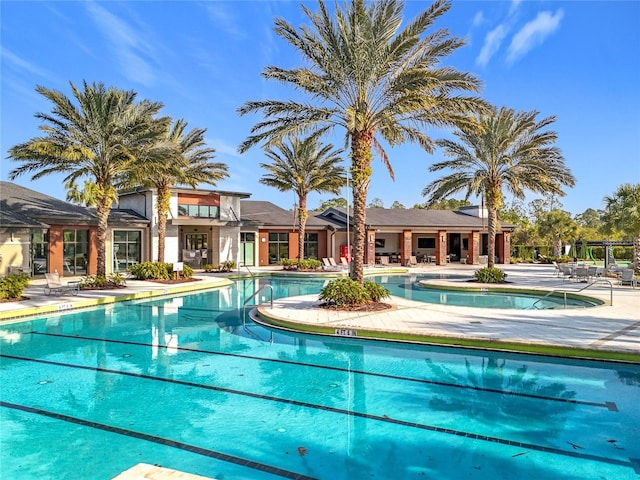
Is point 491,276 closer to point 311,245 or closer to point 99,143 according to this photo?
point 311,245

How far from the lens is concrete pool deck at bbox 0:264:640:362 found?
9.16m

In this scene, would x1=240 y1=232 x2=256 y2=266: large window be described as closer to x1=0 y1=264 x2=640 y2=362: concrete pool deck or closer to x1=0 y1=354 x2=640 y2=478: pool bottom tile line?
x1=0 y1=264 x2=640 y2=362: concrete pool deck

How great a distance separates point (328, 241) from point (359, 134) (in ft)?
78.0

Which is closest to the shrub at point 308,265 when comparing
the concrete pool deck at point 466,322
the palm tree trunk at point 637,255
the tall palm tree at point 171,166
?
the tall palm tree at point 171,166

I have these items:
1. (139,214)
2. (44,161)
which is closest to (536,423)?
(44,161)

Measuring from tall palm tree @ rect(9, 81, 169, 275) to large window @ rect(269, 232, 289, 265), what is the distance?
648 inches

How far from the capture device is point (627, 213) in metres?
24.0

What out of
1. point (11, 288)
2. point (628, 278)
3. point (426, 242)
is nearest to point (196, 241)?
point (11, 288)

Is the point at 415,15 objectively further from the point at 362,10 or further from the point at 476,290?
the point at 476,290

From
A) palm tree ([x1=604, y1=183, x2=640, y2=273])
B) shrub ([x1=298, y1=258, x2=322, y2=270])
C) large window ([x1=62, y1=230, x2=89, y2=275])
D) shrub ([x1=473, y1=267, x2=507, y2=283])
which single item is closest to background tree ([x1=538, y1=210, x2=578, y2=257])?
palm tree ([x1=604, y1=183, x2=640, y2=273])

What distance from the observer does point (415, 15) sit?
1299 cm

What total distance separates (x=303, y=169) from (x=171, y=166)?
1063 centimetres

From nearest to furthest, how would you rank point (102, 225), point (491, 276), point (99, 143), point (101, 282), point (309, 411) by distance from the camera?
point (309, 411) → point (99, 143) → point (101, 282) → point (102, 225) → point (491, 276)

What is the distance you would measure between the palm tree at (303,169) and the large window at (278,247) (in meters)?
5.69
